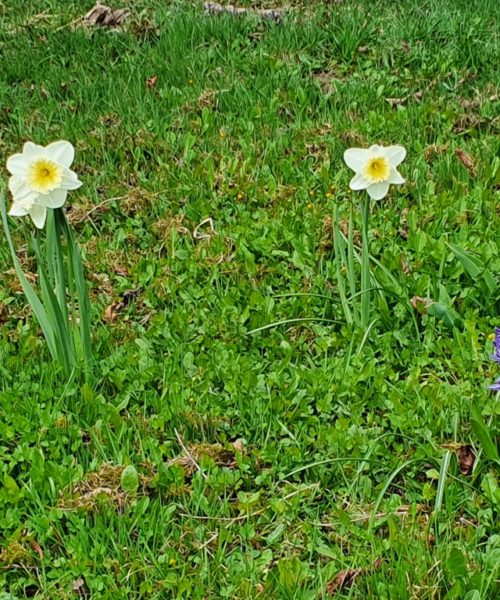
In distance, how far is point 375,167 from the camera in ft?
8.41

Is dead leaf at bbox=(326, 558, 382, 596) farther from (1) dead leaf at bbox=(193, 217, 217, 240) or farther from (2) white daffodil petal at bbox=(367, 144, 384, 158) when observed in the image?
(1) dead leaf at bbox=(193, 217, 217, 240)

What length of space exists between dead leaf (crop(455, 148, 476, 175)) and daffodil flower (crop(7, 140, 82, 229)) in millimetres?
2063

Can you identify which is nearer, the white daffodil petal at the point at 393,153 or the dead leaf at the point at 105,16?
the white daffodil petal at the point at 393,153

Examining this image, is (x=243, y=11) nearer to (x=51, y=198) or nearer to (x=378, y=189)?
(x=378, y=189)

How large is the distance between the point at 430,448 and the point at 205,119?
250cm

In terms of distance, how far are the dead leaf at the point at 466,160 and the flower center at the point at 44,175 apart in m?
2.10

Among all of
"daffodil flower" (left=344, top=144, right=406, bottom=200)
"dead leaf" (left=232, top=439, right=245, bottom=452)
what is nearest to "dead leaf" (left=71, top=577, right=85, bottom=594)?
"dead leaf" (left=232, top=439, right=245, bottom=452)

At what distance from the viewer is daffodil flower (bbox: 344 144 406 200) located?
256 centimetres

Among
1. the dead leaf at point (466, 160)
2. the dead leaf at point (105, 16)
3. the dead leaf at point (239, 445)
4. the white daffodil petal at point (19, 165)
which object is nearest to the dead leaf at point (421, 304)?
the dead leaf at point (239, 445)

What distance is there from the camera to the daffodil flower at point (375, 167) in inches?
101

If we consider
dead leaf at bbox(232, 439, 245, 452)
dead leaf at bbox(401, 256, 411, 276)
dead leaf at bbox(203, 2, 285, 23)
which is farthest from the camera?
dead leaf at bbox(203, 2, 285, 23)

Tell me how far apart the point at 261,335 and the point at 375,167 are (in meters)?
0.72

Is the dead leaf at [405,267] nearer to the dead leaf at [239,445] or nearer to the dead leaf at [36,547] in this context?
the dead leaf at [239,445]

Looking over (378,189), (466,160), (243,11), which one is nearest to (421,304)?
(378,189)
